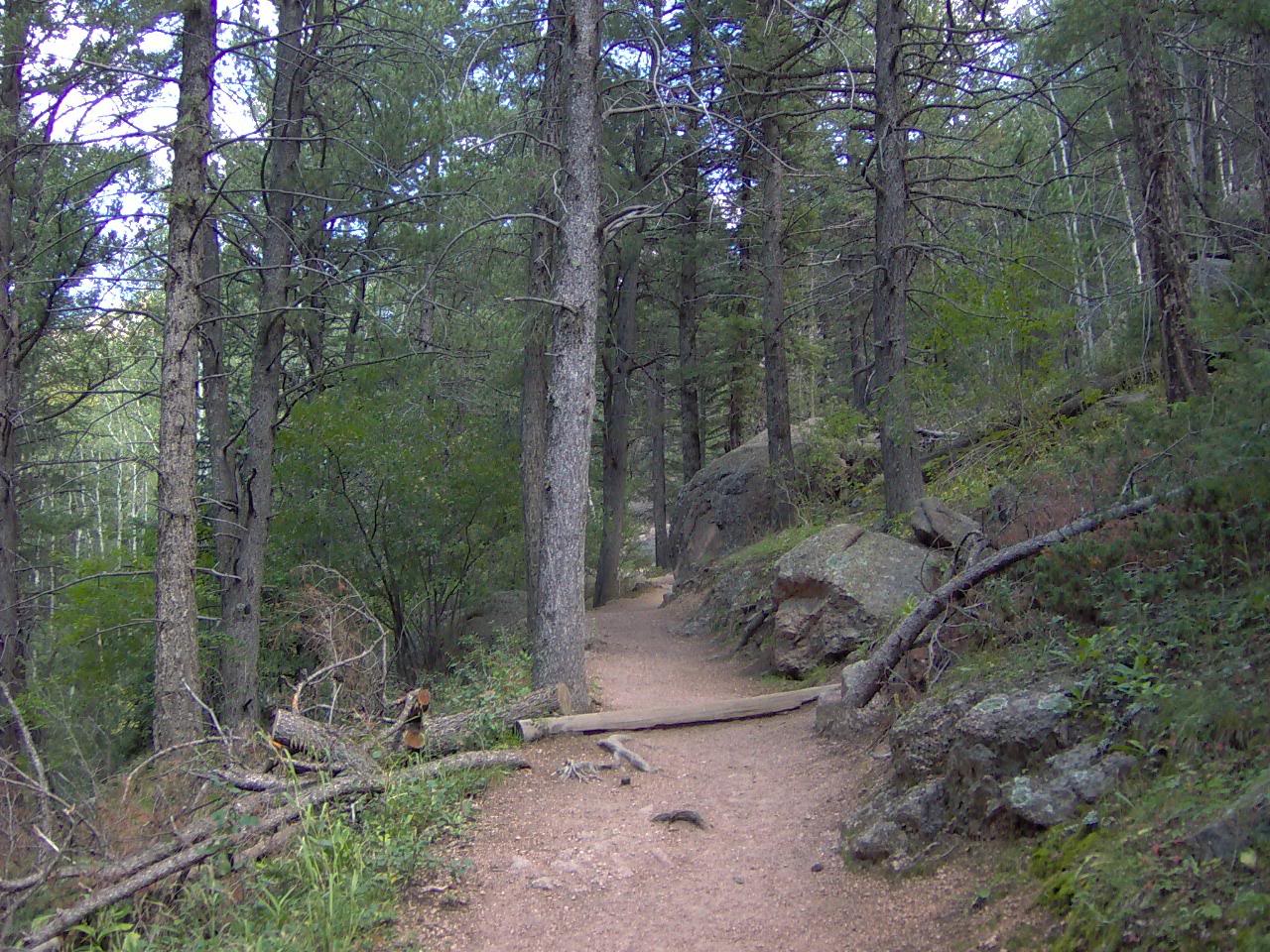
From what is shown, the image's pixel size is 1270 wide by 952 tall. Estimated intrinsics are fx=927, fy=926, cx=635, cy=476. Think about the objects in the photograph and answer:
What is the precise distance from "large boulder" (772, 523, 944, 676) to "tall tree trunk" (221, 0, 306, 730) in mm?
6598

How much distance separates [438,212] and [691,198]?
8568 millimetres

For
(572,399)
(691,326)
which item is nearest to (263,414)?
(572,399)

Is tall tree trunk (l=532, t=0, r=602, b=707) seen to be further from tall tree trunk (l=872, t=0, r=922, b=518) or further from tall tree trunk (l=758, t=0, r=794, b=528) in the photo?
tall tree trunk (l=758, t=0, r=794, b=528)

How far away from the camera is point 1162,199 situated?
324 inches

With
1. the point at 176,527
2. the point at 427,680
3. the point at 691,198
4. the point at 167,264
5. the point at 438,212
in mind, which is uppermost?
the point at 691,198

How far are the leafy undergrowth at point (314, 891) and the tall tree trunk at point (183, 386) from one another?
340 centimetres

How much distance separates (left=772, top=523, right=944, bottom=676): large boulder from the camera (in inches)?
387

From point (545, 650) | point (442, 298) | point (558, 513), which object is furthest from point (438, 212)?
point (545, 650)

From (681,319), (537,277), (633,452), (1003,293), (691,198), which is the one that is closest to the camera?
(1003,293)

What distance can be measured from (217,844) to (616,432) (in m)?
16.4

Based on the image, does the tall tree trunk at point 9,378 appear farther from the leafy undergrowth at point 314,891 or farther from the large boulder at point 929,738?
the large boulder at point 929,738

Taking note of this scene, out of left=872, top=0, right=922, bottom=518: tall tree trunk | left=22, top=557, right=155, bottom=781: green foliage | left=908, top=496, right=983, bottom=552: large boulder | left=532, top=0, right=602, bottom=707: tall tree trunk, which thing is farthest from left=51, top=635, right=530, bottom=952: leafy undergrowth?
left=22, top=557, right=155, bottom=781: green foliage

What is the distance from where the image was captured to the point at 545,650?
28.1 ft

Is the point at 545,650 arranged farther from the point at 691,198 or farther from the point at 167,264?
the point at 691,198
